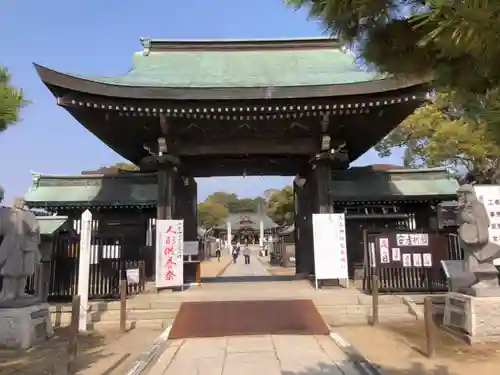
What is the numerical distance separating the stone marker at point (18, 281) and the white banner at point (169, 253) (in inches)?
122

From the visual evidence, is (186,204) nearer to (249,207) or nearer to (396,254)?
(396,254)

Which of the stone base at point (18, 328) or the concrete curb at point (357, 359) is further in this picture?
the stone base at point (18, 328)

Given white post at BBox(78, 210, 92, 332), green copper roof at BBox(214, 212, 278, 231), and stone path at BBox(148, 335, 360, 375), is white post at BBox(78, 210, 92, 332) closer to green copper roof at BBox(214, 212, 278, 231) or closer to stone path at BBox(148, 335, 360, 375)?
stone path at BBox(148, 335, 360, 375)

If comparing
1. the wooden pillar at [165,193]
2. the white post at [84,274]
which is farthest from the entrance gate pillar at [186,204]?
the white post at [84,274]

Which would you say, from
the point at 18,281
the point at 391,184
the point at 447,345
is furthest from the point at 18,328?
the point at 391,184

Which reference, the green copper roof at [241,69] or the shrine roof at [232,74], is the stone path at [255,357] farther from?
the green copper roof at [241,69]

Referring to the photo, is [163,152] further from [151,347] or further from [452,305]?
[452,305]

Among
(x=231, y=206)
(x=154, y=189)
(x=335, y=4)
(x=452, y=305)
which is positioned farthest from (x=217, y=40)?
(x=231, y=206)

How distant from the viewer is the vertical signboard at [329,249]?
10594 mm

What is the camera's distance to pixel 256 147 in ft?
39.3

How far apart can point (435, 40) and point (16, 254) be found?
7546mm

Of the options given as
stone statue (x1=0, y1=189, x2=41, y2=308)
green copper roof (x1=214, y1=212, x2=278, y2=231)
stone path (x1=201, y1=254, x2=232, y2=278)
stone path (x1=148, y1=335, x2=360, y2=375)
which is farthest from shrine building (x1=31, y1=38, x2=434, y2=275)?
green copper roof (x1=214, y1=212, x2=278, y2=231)

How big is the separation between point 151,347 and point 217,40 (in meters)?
11.9

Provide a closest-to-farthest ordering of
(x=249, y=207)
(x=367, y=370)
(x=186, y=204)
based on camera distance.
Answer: (x=367, y=370) < (x=186, y=204) < (x=249, y=207)
